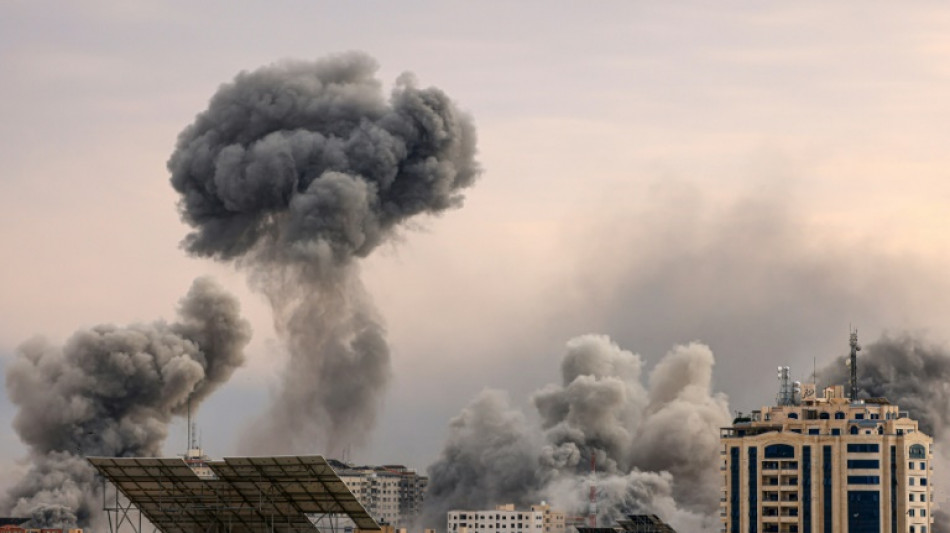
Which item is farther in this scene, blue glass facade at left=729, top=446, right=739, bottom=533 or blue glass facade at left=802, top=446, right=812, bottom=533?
blue glass facade at left=729, top=446, right=739, bottom=533

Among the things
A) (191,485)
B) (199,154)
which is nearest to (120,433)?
(199,154)

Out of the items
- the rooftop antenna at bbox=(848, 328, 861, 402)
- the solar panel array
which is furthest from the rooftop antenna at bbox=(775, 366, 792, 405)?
the solar panel array

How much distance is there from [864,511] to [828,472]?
3618mm

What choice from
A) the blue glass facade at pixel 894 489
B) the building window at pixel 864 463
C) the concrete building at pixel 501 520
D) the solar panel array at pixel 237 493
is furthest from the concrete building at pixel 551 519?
the solar panel array at pixel 237 493

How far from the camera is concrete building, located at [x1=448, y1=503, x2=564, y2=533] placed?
185250 mm

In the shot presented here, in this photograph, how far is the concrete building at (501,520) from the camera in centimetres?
18525

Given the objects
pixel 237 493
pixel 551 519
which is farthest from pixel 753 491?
pixel 237 493

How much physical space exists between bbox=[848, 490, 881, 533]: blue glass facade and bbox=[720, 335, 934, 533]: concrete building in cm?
7

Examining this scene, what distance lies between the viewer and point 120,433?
168m

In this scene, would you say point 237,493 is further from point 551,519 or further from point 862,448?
point 551,519

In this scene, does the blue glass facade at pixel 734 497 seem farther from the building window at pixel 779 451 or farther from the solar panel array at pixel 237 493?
the solar panel array at pixel 237 493

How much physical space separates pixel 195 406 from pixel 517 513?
103 ft

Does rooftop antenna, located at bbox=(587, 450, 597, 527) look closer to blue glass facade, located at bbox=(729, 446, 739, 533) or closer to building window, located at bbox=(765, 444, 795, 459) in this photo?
blue glass facade, located at bbox=(729, 446, 739, 533)

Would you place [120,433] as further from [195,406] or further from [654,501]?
[654,501]
